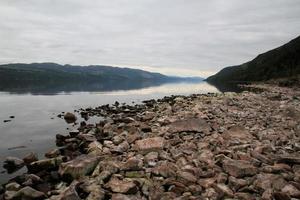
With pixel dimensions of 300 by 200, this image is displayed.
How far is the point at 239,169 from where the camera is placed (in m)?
11.0

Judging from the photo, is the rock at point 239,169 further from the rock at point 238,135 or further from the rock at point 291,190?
the rock at point 238,135

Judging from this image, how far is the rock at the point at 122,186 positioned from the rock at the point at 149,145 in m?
3.38

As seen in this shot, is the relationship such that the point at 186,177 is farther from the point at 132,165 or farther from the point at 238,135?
the point at 238,135

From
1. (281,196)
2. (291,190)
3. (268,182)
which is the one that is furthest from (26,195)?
(291,190)

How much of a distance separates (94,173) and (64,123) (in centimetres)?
1824

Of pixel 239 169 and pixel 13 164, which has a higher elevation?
pixel 239 169

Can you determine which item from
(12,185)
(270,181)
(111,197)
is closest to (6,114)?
(12,185)

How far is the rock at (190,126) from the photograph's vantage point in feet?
56.8

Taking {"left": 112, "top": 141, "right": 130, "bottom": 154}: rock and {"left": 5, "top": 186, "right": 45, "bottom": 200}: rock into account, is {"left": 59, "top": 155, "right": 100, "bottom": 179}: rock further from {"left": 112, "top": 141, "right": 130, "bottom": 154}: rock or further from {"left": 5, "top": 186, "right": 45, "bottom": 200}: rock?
{"left": 112, "top": 141, "right": 130, "bottom": 154}: rock

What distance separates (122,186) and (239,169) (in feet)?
12.8

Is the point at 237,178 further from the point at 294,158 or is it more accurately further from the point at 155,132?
the point at 155,132

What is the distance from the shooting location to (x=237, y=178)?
1077cm

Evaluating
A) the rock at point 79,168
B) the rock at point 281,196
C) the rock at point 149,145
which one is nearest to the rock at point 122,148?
the rock at point 149,145

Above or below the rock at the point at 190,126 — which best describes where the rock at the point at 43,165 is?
below
